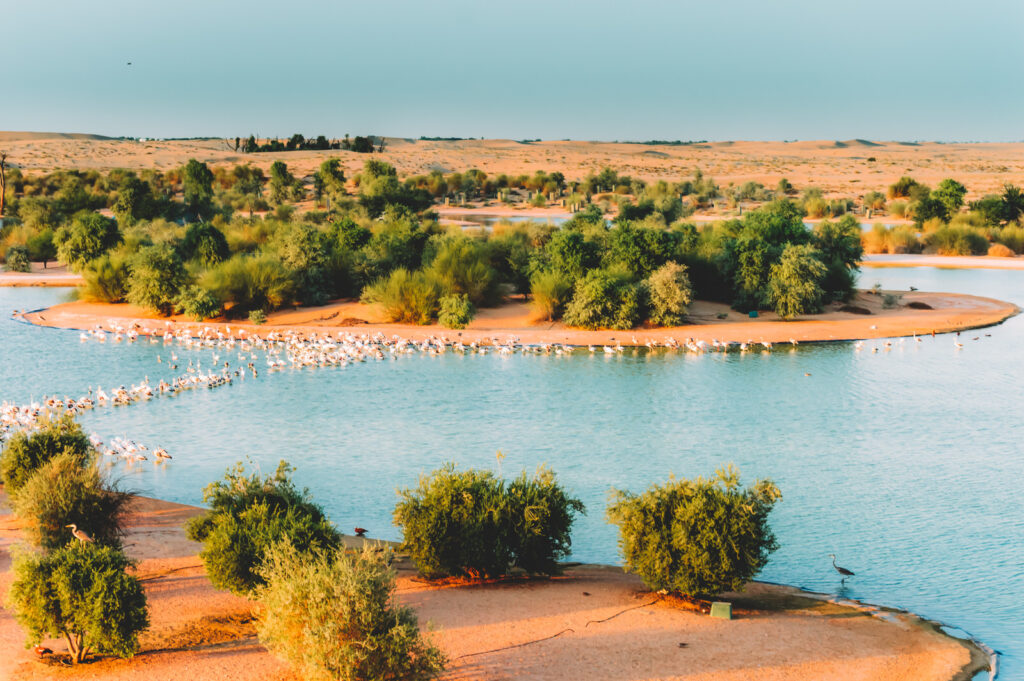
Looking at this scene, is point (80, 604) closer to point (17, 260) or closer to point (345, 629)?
point (345, 629)

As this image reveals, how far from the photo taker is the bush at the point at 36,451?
659 inches

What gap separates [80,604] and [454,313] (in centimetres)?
2558

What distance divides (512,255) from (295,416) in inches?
751

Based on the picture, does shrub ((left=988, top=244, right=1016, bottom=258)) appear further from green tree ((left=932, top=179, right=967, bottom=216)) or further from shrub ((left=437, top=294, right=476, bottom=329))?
shrub ((left=437, top=294, right=476, bottom=329))

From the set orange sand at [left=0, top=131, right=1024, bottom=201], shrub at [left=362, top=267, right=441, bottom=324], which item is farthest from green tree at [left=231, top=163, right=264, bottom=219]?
shrub at [left=362, top=267, right=441, bottom=324]

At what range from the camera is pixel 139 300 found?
39188 mm

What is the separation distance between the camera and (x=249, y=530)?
13133 mm

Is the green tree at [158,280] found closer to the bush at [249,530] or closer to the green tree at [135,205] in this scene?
the green tree at [135,205]

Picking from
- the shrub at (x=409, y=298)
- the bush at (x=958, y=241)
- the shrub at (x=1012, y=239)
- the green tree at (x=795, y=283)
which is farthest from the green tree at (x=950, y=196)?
the shrub at (x=409, y=298)

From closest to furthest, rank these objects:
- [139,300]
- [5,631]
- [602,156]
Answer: [5,631]
[139,300]
[602,156]

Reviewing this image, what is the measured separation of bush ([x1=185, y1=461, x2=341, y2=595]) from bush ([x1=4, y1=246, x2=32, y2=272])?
43975 millimetres

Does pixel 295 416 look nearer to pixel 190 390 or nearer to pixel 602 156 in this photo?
pixel 190 390

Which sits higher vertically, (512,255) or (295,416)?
(512,255)

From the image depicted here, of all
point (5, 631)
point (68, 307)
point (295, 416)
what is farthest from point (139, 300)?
point (5, 631)
